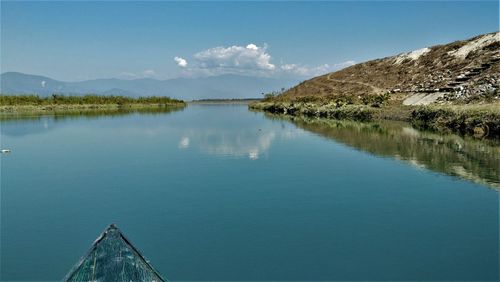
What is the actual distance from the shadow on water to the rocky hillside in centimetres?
1295

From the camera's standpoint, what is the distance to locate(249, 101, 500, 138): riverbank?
3778cm

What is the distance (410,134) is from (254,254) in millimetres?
31831

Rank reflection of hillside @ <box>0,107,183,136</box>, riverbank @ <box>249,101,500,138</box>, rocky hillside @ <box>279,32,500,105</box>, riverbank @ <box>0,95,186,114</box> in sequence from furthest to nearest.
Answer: riverbank @ <box>0,95,186,114</box>, rocky hillside @ <box>279,32,500,105</box>, reflection of hillside @ <box>0,107,183,136</box>, riverbank @ <box>249,101,500,138</box>

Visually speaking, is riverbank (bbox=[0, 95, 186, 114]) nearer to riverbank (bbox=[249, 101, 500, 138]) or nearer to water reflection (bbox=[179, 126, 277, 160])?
riverbank (bbox=[249, 101, 500, 138])

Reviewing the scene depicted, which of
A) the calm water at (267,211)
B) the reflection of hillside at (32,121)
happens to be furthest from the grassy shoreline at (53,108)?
the calm water at (267,211)

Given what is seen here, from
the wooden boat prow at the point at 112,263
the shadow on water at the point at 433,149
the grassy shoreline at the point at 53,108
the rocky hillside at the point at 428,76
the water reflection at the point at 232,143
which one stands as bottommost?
the grassy shoreline at the point at 53,108

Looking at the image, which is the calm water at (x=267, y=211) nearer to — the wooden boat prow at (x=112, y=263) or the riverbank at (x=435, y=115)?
the wooden boat prow at (x=112, y=263)

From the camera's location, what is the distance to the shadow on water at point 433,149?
23.6 metres

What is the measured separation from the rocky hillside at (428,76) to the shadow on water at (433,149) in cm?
1295

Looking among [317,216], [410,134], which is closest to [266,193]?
[317,216]

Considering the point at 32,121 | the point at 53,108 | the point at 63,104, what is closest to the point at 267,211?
the point at 32,121

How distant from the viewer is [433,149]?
3106cm

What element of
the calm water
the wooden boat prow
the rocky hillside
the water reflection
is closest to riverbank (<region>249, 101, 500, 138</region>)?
the rocky hillside

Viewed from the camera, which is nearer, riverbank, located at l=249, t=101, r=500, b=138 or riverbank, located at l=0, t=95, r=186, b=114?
riverbank, located at l=249, t=101, r=500, b=138
